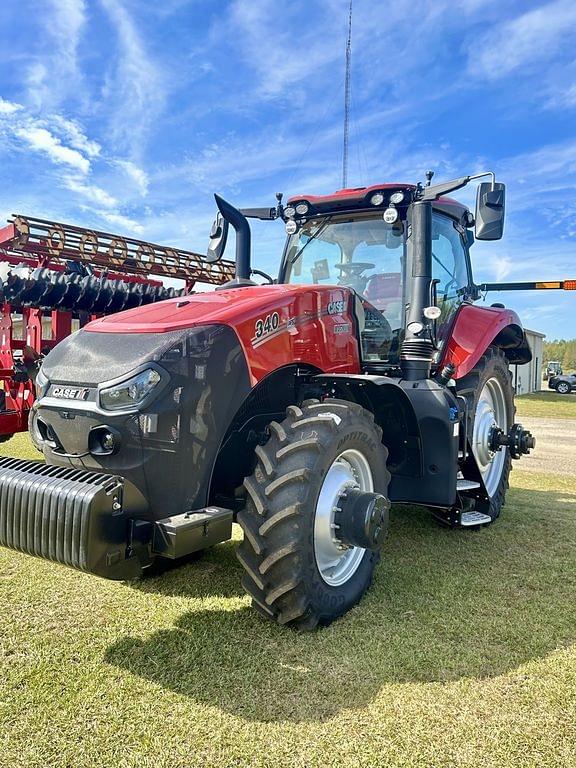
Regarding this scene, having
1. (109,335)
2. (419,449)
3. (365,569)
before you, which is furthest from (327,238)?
(365,569)

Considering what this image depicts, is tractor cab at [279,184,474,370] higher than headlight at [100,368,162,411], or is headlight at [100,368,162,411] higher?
tractor cab at [279,184,474,370]

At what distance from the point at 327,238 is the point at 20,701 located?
3.38 metres

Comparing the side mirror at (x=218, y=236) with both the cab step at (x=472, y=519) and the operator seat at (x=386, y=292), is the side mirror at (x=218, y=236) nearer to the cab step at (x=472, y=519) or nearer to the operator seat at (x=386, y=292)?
the operator seat at (x=386, y=292)

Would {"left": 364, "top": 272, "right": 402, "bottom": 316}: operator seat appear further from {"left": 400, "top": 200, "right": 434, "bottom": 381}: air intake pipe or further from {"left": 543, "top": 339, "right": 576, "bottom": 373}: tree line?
{"left": 543, "top": 339, "right": 576, "bottom": 373}: tree line

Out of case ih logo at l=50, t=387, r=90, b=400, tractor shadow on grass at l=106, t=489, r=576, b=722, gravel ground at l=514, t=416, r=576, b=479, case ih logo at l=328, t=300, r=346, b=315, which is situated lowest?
gravel ground at l=514, t=416, r=576, b=479

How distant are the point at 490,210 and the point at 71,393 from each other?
2.64 m

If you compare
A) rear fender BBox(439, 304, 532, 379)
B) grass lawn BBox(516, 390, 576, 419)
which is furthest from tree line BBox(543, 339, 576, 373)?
rear fender BBox(439, 304, 532, 379)

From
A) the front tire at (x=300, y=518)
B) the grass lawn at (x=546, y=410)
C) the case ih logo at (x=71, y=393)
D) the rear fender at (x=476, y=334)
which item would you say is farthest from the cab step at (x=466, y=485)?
the grass lawn at (x=546, y=410)

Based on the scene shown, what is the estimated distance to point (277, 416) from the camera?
11.7 feet

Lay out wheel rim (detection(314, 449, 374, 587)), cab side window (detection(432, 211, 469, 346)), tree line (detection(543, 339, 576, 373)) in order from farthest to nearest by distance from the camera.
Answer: tree line (detection(543, 339, 576, 373)) < cab side window (detection(432, 211, 469, 346)) < wheel rim (detection(314, 449, 374, 587))

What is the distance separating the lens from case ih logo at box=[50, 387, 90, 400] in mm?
2734

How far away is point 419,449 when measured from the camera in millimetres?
3838

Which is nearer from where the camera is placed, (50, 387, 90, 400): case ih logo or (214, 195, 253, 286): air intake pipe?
(50, 387, 90, 400): case ih logo

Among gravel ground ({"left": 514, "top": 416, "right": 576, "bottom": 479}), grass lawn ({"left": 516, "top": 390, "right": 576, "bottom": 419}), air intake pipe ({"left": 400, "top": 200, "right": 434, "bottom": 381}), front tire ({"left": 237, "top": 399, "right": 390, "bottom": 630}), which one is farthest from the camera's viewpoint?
grass lawn ({"left": 516, "top": 390, "right": 576, "bottom": 419})
